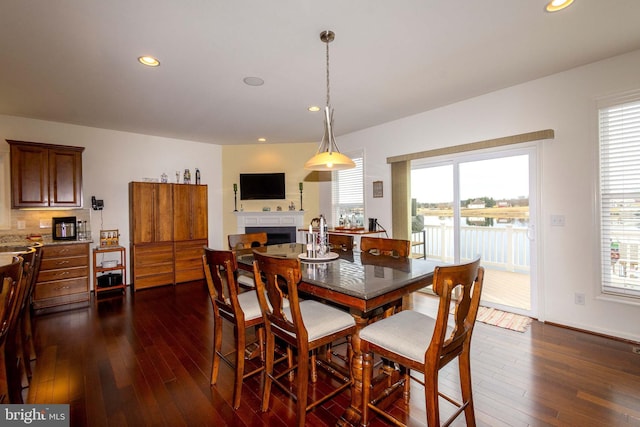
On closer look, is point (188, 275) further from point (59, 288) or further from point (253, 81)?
point (253, 81)

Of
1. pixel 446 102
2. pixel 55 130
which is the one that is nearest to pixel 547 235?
pixel 446 102

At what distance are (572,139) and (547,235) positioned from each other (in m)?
1.05

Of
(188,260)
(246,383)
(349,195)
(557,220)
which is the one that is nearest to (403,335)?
(246,383)

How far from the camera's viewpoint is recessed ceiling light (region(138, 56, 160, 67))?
104 inches

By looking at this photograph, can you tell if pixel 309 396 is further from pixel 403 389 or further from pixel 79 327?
pixel 79 327

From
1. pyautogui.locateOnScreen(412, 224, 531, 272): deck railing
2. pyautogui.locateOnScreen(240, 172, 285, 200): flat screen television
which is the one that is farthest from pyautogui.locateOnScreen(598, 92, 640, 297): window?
pyautogui.locateOnScreen(240, 172, 285, 200): flat screen television

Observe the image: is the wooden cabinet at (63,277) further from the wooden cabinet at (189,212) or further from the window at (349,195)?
the window at (349,195)

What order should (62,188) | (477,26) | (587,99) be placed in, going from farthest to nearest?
(62,188) < (587,99) < (477,26)

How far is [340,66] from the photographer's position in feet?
9.39

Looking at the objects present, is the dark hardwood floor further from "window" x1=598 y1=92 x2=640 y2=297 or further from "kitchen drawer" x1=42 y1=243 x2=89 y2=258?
"kitchen drawer" x1=42 y1=243 x2=89 y2=258

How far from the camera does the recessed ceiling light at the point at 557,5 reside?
6.50 feet
